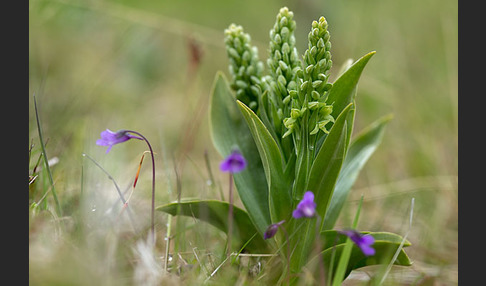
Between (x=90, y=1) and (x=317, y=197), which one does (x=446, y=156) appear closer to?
(x=317, y=197)

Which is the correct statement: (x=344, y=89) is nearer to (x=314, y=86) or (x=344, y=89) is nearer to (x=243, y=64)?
(x=314, y=86)

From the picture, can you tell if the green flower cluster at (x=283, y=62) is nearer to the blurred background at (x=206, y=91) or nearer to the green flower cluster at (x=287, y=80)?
the green flower cluster at (x=287, y=80)

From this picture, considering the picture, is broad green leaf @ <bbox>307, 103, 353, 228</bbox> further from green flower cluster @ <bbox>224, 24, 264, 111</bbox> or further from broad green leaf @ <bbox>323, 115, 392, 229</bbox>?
green flower cluster @ <bbox>224, 24, 264, 111</bbox>

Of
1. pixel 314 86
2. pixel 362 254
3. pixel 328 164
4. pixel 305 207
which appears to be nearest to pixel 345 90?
pixel 314 86

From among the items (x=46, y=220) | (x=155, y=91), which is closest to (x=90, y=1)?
(x=155, y=91)

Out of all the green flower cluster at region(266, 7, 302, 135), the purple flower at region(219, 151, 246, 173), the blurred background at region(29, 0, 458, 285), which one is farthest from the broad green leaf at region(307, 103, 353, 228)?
the blurred background at region(29, 0, 458, 285)
